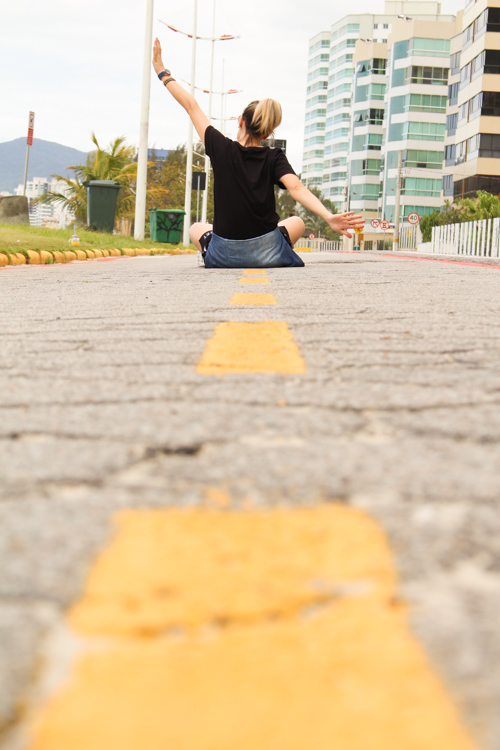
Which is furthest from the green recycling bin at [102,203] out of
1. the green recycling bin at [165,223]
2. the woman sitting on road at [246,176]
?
the woman sitting on road at [246,176]

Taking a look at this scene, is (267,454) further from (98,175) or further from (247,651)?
(98,175)

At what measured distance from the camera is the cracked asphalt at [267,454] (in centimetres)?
86

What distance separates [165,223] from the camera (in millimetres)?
23781

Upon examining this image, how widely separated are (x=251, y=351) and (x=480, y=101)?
55.3 m

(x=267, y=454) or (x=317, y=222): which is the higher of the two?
(x=317, y=222)

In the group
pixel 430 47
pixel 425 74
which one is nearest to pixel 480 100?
pixel 425 74

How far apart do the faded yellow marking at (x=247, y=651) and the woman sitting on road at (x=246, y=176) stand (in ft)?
18.6

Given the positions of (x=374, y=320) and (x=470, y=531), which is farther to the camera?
(x=374, y=320)

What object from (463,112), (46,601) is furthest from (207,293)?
(463,112)

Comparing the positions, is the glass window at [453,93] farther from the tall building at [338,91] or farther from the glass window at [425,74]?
the tall building at [338,91]

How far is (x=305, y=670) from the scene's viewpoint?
0.78 meters

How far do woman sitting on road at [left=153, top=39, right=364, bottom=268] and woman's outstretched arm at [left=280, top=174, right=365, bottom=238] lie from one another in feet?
0.04

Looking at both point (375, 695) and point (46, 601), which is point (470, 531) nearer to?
point (375, 695)

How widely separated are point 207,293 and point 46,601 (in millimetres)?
4024
